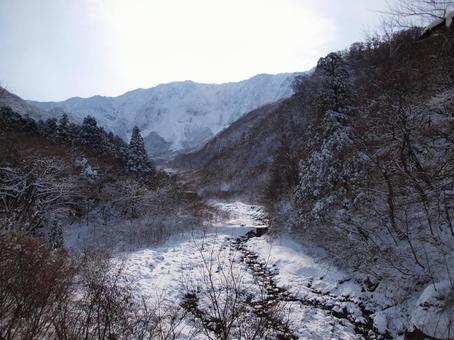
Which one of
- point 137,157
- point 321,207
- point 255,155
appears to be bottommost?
point 321,207

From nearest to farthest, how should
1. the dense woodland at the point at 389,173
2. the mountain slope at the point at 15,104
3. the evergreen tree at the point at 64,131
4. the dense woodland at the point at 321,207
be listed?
the dense woodland at the point at 321,207 < the dense woodland at the point at 389,173 < the mountain slope at the point at 15,104 < the evergreen tree at the point at 64,131

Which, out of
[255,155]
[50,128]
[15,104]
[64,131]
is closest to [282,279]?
[64,131]

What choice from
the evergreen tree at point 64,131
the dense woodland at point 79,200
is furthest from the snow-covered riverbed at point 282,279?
the evergreen tree at point 64,131

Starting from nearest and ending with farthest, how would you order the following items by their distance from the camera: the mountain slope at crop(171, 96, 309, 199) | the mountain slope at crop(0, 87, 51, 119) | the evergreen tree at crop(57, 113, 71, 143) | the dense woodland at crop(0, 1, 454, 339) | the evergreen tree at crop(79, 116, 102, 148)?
1. the dense woodland at crop(0, 1, 454, 339)
2. the mountain slope at crop(0, 87, 51, 119)
3. the evergreen tree at crop(57, 113, 71, 143)
4. the evergreen tree at crop(79, 116, 102, 148)
5. the mountain slope at crop(171, 96, 309, 199)

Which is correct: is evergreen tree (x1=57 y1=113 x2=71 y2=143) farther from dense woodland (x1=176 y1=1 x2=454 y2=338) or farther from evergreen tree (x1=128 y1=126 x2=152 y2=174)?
dense woodland (x1=176 y1=1 x2=454 y2=338)

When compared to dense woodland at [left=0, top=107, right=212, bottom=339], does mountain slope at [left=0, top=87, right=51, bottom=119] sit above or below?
above

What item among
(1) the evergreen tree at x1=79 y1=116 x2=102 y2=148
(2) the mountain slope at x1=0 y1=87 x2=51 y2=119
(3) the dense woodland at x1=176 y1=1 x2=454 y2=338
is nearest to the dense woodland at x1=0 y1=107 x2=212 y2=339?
(1) the evergreen tree at x1=79 y1=116 x2=102 y2=148

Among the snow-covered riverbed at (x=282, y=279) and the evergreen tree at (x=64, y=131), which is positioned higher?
the evergreen tree at (x=64, y=131)

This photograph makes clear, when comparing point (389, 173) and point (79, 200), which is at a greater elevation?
point (389, 173)

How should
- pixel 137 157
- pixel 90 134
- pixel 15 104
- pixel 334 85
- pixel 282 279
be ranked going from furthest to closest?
pixel 15 104 → pixel 90 134 → pixel 137 157 → pixel 334 85 → pixel 282 279

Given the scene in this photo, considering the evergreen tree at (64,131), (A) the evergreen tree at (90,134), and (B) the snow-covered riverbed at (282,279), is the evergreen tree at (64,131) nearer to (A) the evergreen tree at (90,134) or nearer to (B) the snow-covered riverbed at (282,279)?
(A) the evergreen tree at (90,134)

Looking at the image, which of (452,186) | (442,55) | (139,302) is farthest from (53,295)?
(442,55)

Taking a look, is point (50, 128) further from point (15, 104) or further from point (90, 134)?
point (15, 104)

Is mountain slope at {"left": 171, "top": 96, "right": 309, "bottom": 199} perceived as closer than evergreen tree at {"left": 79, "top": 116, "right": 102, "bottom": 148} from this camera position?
No
